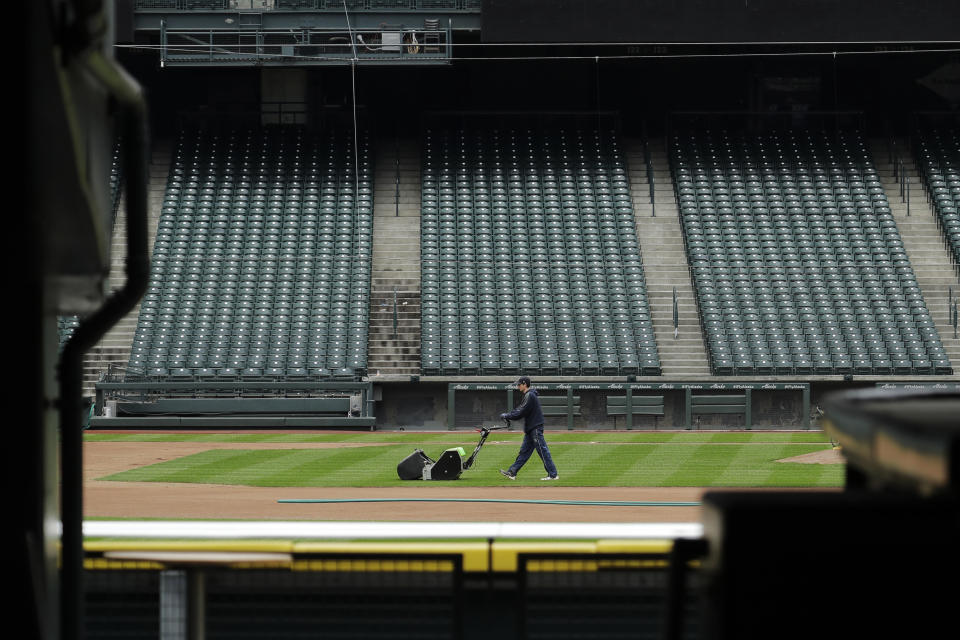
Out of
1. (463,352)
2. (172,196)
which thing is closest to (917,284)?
(463,352)

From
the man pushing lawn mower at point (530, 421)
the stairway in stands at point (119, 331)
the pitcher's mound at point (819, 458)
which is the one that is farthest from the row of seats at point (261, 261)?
the man pushing lawn mower at point (530, 421)

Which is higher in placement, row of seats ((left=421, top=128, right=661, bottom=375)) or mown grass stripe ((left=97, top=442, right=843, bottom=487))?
row of seats ((left=421, top=128, right=661, bottom=375))

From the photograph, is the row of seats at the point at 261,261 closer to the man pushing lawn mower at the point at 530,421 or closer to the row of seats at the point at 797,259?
the row of seats at the point at 797,259

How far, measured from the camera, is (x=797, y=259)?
37.6m

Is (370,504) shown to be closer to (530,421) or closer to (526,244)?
(530,421)

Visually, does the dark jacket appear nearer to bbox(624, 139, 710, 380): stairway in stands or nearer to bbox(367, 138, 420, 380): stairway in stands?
bbox(367, 138, 420, 380): stairway in stands

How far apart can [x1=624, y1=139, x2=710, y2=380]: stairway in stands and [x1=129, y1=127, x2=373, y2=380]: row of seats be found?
9.23 metres

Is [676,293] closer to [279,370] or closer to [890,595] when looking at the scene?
[279,370]

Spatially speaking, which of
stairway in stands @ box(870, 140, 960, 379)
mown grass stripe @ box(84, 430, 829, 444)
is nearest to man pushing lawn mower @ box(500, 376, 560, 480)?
mown grass stripe @ box(84, 430, 829, 444)

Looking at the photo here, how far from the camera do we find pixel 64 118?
2.98 metres

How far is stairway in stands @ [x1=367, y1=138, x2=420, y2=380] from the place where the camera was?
3559 cm

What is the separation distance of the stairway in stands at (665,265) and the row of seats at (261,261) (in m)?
9.23

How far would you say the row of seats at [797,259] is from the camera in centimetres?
3403

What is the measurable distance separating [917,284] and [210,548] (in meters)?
36.6
